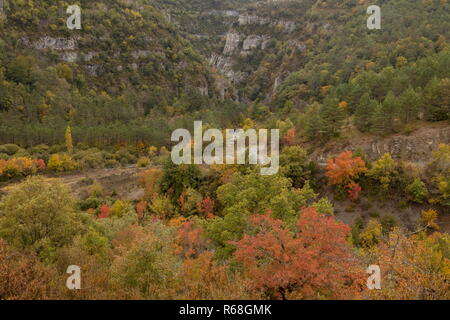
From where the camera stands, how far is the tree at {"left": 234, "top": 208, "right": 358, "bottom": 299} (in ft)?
51.4

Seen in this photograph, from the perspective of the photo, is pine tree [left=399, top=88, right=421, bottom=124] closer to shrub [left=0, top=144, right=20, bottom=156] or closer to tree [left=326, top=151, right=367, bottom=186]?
tree [left=326, top=151, right=367, bottom=186]

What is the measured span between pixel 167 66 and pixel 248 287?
538 feet

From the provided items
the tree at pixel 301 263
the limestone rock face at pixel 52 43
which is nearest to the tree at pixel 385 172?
the tree at pixel 301 263

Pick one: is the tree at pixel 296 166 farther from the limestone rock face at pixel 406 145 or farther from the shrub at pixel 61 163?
the shrub at pixel 61 163

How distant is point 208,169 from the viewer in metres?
62.5

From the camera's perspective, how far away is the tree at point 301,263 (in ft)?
51.4

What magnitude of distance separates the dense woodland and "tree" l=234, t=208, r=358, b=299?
0.37 ft

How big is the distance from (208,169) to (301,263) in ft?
154

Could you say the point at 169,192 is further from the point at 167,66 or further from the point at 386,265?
the point at 167,66

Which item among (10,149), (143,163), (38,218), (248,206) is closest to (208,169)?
(143,163)

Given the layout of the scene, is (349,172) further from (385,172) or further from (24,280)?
(24,280)

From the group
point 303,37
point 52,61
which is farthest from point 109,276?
point 303,37

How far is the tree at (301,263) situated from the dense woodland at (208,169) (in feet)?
0.37

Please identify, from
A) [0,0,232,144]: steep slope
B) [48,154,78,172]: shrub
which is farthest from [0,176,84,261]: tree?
[0,0,232,144]: steep slope
